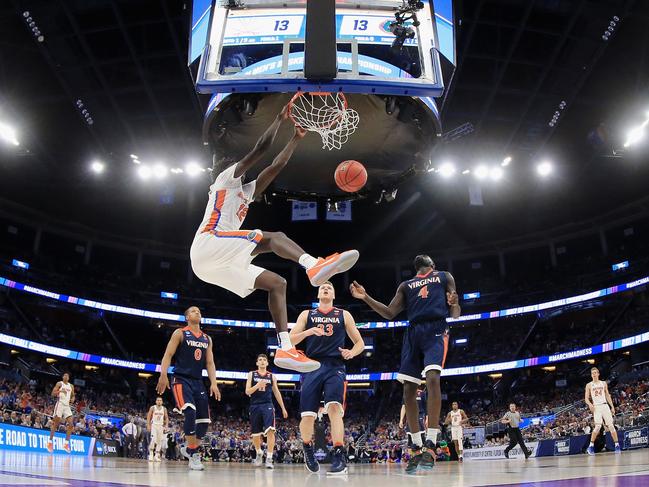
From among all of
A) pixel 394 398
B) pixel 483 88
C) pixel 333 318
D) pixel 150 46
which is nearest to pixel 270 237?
pixel 333 318

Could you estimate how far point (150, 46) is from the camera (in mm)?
18156

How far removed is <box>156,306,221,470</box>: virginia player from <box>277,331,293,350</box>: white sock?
9.47 feet

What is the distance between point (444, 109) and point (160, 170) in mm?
11865

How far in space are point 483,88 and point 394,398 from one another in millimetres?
20280

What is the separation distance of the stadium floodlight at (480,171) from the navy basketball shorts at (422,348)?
19.1 meters

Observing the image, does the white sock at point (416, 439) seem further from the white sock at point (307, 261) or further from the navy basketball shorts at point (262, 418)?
the navy basketball shorts at point (262, 418)

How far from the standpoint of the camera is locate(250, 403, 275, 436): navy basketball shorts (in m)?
10.9

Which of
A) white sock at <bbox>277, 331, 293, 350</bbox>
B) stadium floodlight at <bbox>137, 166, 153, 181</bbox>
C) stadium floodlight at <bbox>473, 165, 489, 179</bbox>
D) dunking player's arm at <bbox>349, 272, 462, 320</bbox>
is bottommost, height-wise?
white sock at <bbox>277, 331, 293, 350</bbox>

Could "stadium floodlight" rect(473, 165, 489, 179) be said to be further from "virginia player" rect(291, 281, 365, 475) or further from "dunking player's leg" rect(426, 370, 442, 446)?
"dunking player's leg" rect(426, 370, 442, 446)

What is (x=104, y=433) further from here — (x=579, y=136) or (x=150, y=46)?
(x=579, y=136)

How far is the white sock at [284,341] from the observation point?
553 cm

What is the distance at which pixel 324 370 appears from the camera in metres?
6.86

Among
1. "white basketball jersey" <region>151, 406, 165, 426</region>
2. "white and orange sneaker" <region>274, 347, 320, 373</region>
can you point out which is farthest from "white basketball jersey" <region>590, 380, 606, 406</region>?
"white basketball jersey" <region>151, 406, 165, 426</region>

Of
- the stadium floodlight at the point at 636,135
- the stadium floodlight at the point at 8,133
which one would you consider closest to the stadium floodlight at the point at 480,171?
the stadium floodlight at the point at 636,135
